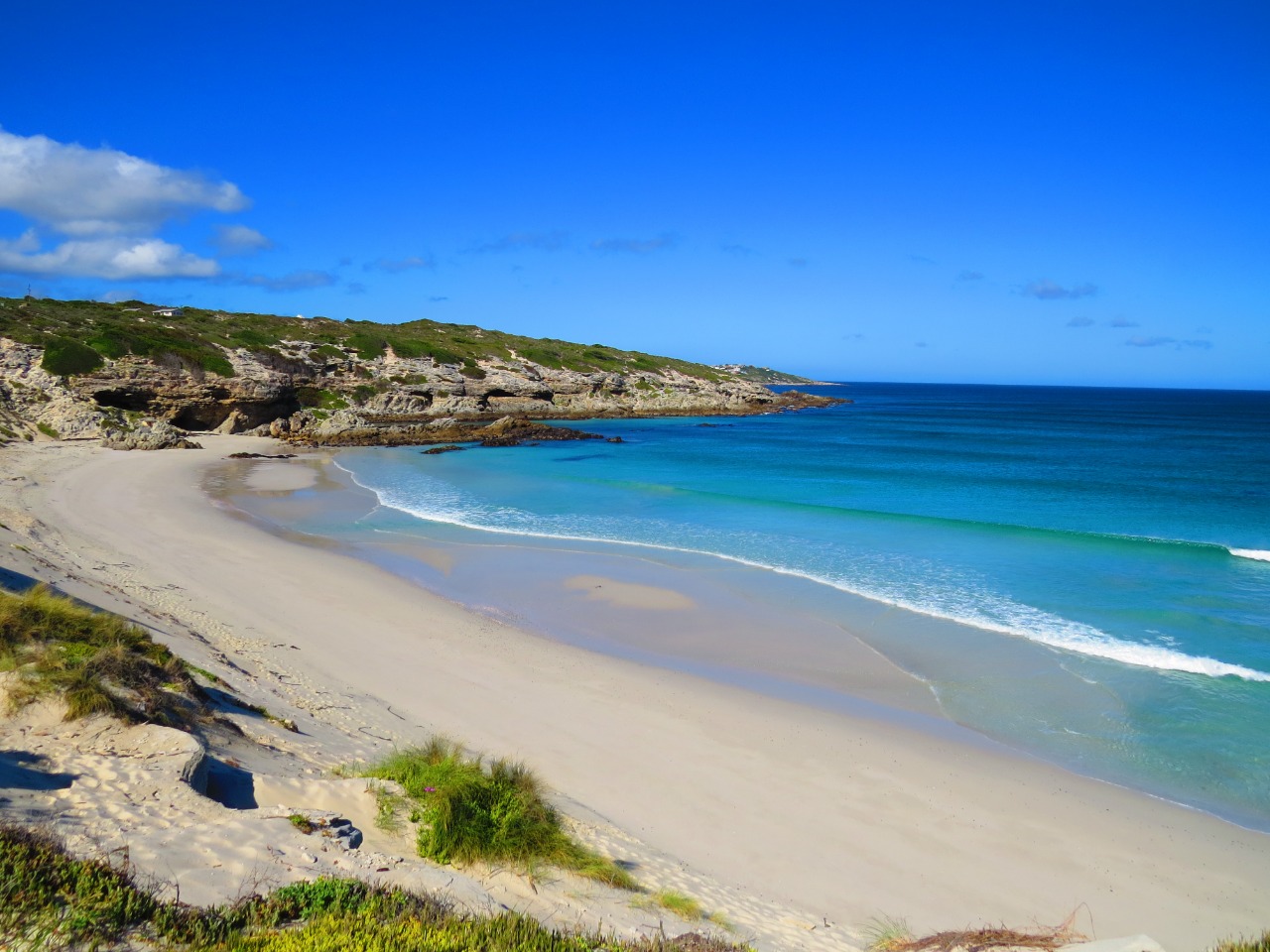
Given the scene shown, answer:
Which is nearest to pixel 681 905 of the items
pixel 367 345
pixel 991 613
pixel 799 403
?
pixel 991 613

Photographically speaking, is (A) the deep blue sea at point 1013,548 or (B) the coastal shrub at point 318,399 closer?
(A) the deep blue sea at point 1013,548

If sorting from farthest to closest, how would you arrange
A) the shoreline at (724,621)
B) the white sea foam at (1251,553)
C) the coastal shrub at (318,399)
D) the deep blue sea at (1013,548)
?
the coastal shrub at (318,399), the white sea foam at (1251,553), the shoreline at (724,621), the deep blue sea at (1013,548)

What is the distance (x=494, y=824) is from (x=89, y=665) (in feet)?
14.2

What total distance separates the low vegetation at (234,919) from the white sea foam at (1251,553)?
2214cm

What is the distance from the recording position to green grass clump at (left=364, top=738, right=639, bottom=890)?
5.75 m

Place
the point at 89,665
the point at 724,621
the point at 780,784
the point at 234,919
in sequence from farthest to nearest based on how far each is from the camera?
the point at 724,621, the point at 780,784, the point at 89,665, the point at 234,919

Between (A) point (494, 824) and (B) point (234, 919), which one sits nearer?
(B) point (234, 919)

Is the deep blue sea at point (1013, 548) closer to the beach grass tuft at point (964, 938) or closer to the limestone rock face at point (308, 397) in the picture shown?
the beach grass tuft at point (964, 938)

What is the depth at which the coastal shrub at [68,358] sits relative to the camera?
3775 centimetres

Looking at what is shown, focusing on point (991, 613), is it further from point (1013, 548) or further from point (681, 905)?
point (681, 905)

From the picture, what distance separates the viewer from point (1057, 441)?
52906 millimetres

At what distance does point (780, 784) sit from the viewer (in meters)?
8.55

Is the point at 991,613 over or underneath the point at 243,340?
underneath

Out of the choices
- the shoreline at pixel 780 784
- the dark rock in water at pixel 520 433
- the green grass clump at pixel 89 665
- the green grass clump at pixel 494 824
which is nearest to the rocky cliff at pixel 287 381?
the dark rock in water at pixel 520 433
